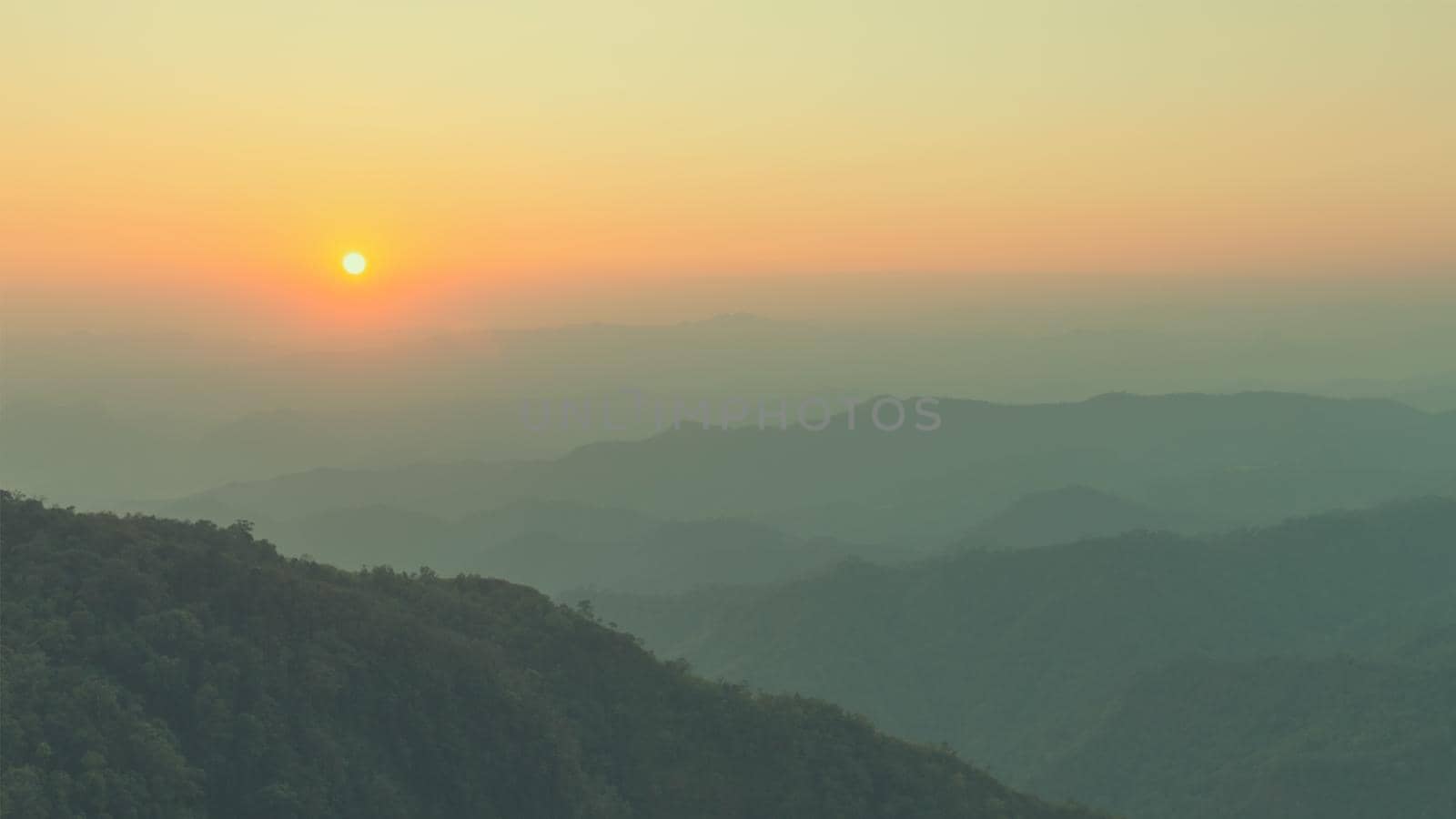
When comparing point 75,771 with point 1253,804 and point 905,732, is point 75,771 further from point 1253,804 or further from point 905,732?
point 905,732

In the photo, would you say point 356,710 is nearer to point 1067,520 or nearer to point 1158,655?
point 1158,655

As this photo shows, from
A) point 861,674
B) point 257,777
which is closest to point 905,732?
point 861,674

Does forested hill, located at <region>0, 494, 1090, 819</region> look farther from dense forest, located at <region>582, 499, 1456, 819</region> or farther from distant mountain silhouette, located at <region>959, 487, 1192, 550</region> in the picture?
distant mountain silhouette, located at <region>959, 487, 1192, 550</region>

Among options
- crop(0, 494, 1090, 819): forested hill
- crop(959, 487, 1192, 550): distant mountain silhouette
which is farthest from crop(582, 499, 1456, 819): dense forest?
crop(959, 487, 1192, 550): distant mountain silhouette

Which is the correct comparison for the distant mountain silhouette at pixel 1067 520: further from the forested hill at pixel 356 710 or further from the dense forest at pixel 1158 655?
the forested hill at pixel 356 710

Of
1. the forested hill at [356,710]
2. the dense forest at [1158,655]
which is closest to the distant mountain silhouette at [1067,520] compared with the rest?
the dense forest at [1158,655]

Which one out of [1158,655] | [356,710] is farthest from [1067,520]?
[356,710]

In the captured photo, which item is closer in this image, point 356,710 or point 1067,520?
point 356,710
